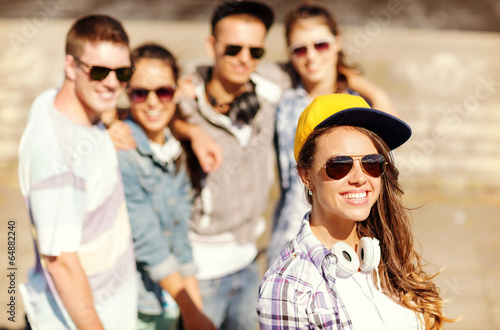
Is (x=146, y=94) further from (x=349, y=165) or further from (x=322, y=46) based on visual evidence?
(x=349, y=165)

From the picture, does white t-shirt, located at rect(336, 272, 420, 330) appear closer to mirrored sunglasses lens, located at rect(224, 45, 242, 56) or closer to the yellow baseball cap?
the yellow baseball cap

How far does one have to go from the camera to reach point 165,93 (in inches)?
124

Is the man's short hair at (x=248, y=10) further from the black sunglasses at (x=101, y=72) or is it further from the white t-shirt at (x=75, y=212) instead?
the white t-shirt at (x=75, y=212)

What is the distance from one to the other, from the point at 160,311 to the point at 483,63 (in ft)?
19.7

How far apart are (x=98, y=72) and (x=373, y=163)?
4.72 ft

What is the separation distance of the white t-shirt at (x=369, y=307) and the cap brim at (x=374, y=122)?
540 mm

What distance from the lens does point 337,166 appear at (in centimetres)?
202

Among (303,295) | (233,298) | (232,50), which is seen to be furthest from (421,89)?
(303,295)

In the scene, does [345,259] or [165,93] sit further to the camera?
[165,93]

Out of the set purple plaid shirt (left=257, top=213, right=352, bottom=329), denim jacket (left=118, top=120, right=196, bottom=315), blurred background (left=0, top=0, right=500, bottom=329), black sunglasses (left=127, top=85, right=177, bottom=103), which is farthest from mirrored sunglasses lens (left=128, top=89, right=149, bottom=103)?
blurred background (left=0, top=0, right=500, bottom=329)

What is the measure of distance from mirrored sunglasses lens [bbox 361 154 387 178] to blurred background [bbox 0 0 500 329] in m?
3.80

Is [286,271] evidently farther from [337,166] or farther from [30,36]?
[30,36]

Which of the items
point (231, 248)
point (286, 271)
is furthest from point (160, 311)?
point (286, 271)

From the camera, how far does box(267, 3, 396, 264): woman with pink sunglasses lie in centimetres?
354
